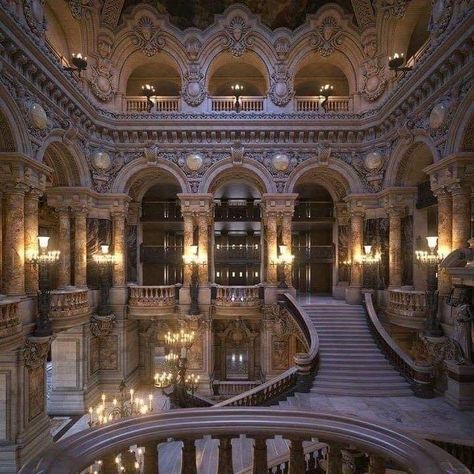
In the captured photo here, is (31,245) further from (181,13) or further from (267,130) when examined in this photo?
(181,13)

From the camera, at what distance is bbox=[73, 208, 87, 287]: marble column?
15.5 metres

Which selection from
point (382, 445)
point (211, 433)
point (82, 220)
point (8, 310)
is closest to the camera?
point (382, 445)

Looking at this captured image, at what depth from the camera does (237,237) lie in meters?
21.7

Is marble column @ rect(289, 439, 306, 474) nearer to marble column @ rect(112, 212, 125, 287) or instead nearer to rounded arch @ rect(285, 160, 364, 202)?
rounded arch @ rect(285, 160, 364, 202)

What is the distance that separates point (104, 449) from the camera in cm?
279

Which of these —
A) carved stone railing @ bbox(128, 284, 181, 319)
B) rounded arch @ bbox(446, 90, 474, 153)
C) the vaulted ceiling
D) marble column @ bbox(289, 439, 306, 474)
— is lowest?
carved stone railing @ bbox(128, 284, 181, 319)

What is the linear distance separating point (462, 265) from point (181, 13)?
15115mm

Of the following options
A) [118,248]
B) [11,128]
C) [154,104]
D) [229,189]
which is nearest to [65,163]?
[118,248]

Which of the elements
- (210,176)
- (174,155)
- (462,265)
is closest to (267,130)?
(210,176)

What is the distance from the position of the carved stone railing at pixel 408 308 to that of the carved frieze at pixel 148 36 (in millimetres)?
14249

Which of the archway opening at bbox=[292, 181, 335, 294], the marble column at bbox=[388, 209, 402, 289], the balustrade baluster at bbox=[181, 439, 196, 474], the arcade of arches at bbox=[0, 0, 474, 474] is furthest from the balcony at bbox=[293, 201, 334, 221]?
the balustrade baluster at bbox=[181, 439, 196, 474]

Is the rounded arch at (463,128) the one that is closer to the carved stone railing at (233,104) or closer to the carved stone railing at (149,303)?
the carved stone railing at (233,104)

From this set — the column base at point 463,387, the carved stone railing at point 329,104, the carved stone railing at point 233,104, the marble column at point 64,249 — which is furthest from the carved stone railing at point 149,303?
the column base at point 463,387

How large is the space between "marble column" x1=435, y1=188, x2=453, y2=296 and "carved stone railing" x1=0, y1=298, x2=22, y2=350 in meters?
11.9
